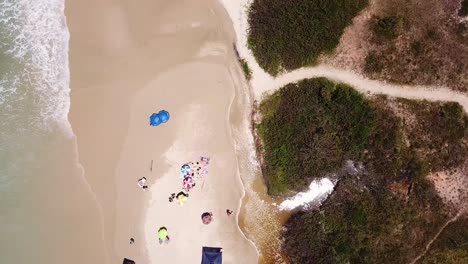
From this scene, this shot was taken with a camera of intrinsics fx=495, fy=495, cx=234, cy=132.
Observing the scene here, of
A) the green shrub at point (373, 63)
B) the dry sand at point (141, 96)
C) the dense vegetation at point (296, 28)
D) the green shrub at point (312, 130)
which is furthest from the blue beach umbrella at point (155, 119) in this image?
the green shrub at point (373, 63)

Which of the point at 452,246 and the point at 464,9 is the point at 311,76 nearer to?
the point at 464,9

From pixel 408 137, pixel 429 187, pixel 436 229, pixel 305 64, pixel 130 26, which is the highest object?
pixel 130 26

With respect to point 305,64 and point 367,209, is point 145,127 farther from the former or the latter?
point 367,209

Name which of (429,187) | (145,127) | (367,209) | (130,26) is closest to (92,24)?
(130,26)

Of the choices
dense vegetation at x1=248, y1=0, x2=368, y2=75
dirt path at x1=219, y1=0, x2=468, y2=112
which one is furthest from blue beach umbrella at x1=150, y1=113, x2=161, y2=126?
dense vegetation at x1=248, y1=0, x2=368, y2=75

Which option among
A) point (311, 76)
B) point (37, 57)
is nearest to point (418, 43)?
point (311, 76)
